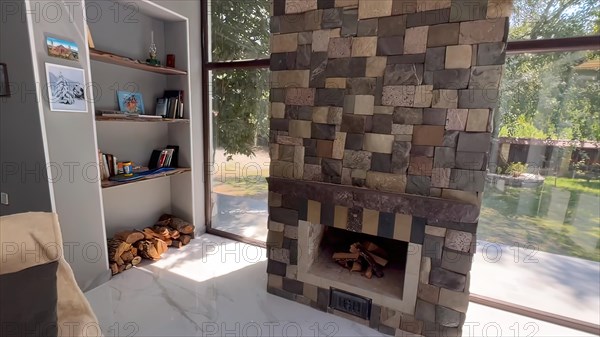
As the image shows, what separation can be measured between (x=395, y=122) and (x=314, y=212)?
0.78 metres

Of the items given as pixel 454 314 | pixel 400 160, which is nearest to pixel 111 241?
pixel 400 160

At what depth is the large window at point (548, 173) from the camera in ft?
6.35

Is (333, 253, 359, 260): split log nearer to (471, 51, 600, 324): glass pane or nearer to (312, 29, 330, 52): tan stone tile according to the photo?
(471, 51, 600, 324): glass pane

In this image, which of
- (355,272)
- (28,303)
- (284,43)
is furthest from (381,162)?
(28,303)

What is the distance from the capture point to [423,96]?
1657mm

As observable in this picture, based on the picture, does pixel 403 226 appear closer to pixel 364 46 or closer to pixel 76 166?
pixel 364 46

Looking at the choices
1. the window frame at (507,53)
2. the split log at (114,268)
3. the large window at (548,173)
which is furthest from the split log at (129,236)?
the large window at (548,173)

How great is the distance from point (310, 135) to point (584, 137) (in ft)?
5.91

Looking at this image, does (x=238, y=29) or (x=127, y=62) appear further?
(x=238, y=29)

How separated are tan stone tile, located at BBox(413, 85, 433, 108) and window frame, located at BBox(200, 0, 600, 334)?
0.89 metres

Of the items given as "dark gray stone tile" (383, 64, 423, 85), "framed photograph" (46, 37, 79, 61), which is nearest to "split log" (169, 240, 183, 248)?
"framed photograph" (46, 37, 79, 61)

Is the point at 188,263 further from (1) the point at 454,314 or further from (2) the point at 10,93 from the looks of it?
(1) the point at 454,314

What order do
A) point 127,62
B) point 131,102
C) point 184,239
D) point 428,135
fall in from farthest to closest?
point 184,239, point 131,102, point 127,62, point 428,135

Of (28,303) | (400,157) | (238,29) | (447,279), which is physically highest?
(238,29)
